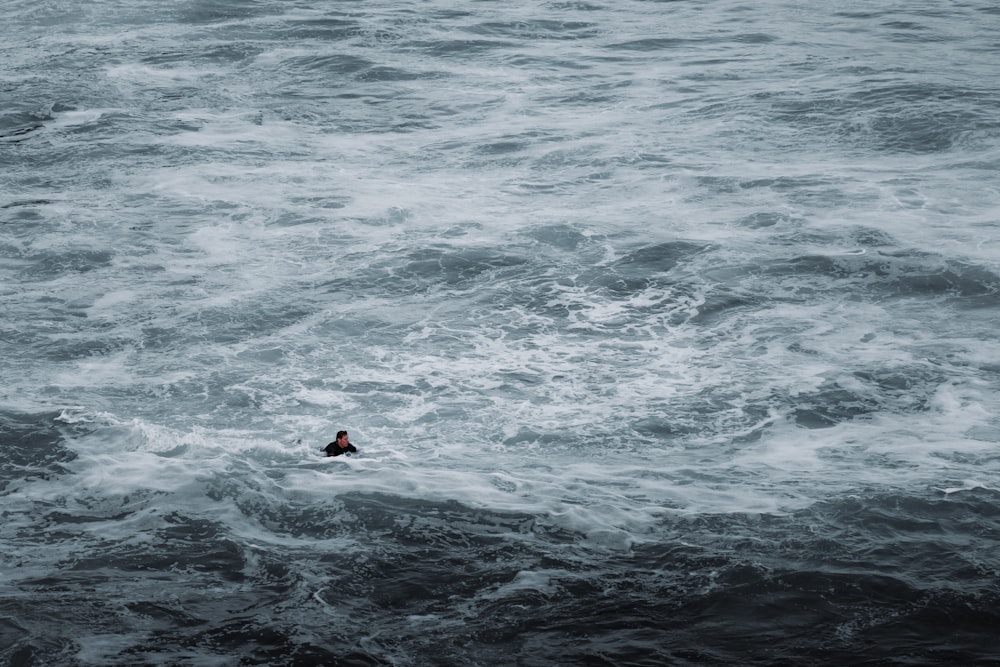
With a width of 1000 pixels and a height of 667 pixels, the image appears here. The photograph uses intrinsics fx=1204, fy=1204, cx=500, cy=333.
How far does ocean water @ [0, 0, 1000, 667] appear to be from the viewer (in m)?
16.8

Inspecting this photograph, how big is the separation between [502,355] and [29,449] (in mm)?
9544

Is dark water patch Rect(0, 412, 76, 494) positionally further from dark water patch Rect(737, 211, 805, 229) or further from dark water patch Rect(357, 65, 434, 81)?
dark water patch Rect(357, 65, 434, 81)

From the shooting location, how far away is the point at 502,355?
83.9 feet

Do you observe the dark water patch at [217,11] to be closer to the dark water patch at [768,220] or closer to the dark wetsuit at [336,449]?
the dark water patch at [768,220]

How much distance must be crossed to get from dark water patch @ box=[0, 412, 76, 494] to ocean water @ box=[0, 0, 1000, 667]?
111 mm

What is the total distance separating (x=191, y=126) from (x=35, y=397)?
1885 cm

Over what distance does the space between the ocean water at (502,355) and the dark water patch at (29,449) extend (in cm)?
11

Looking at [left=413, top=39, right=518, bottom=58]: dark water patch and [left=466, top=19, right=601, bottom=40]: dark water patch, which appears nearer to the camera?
[left=413, top=39, right=518, bottom=58]: dark water patch

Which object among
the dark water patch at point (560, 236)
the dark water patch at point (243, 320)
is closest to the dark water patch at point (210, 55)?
the dark water patch at point (560, 236)

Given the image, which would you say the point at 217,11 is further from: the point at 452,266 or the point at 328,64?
the point at 452,266

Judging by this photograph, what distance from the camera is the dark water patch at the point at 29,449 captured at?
A: 20.4 meters

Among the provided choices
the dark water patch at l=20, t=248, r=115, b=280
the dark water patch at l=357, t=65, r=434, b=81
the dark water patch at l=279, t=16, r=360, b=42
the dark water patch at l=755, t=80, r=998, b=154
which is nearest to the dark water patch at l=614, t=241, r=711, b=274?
the dark water patch at l=755, t=80, r=998, b=154

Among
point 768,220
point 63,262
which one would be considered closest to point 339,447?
point 63,262

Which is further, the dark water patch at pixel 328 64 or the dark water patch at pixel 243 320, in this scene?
the dark water patch at pixel 328 64
